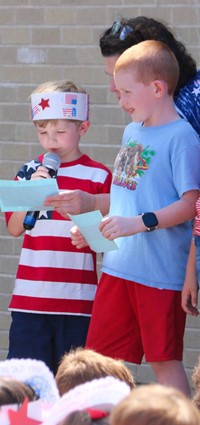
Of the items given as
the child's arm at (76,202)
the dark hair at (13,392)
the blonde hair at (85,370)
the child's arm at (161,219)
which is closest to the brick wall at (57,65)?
the child's arm at (76,202)

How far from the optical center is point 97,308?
4.48m

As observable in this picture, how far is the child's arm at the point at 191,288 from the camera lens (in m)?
4.19

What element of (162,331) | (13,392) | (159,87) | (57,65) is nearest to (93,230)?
(162,331)

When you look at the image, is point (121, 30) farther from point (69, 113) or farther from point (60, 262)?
point (60, 262)

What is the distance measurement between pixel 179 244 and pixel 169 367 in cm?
53

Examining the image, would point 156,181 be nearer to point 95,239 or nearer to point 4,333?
point 95,239

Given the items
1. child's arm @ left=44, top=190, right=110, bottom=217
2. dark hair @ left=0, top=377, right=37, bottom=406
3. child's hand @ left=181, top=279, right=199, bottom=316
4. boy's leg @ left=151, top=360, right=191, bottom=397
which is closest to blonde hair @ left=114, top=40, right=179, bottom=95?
child's arm @ left=44, top=190, right=110, bottom=217

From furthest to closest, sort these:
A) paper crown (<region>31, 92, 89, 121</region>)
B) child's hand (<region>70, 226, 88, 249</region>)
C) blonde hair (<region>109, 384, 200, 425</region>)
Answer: paper crown (<region>31, 92, 89, 121</region>) → child's hand (<region>70, 226, 88, 249</region>) → blonde hair (<region>109, 384, 200, 425</region>)

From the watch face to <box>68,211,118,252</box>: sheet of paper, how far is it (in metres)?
0.18

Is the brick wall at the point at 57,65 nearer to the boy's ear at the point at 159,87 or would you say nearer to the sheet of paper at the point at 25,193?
the boy's ear at the point at 159,87

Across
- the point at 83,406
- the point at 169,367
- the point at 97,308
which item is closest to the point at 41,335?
the point at 97,308

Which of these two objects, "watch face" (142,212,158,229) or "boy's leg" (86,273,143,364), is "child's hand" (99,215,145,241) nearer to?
"watch face" (142,212,158,229)

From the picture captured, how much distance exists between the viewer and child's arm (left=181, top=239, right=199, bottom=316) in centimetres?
419

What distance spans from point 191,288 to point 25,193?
0.81m
